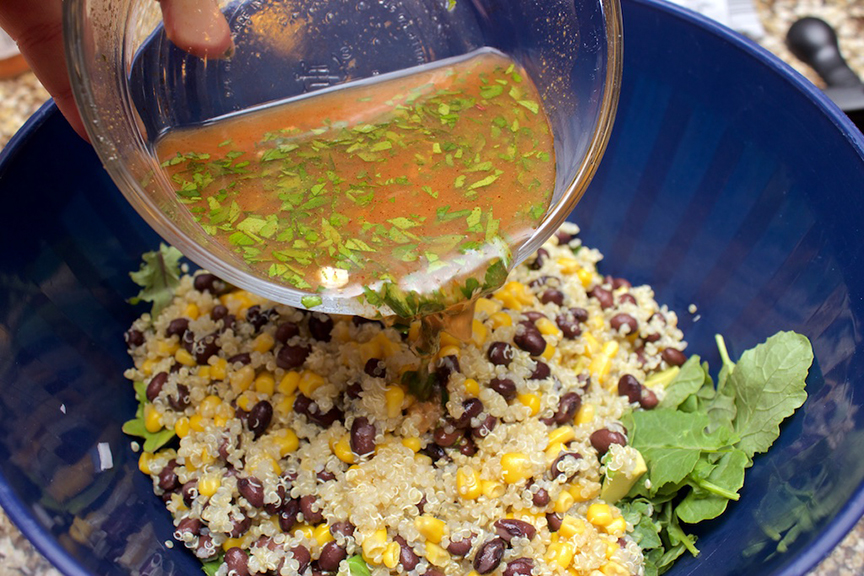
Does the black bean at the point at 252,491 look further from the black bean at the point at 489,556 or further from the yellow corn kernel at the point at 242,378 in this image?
the black bean at the point at 489,556

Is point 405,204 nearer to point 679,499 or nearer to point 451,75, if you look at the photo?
point 451,75

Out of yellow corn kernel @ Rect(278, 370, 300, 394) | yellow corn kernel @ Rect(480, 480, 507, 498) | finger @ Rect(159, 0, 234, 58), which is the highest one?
finger @ Rect(159, 0, 234, 58)

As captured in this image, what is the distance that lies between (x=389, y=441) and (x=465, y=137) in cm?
98

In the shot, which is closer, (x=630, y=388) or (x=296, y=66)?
(x=296, y=66)

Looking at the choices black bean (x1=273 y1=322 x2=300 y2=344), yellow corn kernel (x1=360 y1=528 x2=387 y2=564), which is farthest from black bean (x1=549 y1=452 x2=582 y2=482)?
black bean (x1=273 y1=322 x2=300 y2=344)

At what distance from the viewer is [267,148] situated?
201 cm

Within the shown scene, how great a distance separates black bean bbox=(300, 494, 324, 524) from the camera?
2193 mm

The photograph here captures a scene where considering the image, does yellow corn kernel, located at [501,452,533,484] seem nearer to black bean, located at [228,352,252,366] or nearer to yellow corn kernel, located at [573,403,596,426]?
yellow corn kernel, located at [573,403,596,426]

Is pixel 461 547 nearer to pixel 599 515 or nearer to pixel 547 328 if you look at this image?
pixel 599 515

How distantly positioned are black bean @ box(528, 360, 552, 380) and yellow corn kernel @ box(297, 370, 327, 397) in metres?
0.71

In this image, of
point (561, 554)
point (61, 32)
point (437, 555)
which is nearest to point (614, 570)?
point (561, 554)

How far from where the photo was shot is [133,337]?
8.30ft

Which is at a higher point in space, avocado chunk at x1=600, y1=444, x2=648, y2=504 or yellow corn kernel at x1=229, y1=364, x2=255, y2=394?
avocado chunk at x1=600, y1=444, x2=648, y2=504

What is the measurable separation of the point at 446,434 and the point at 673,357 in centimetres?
94
